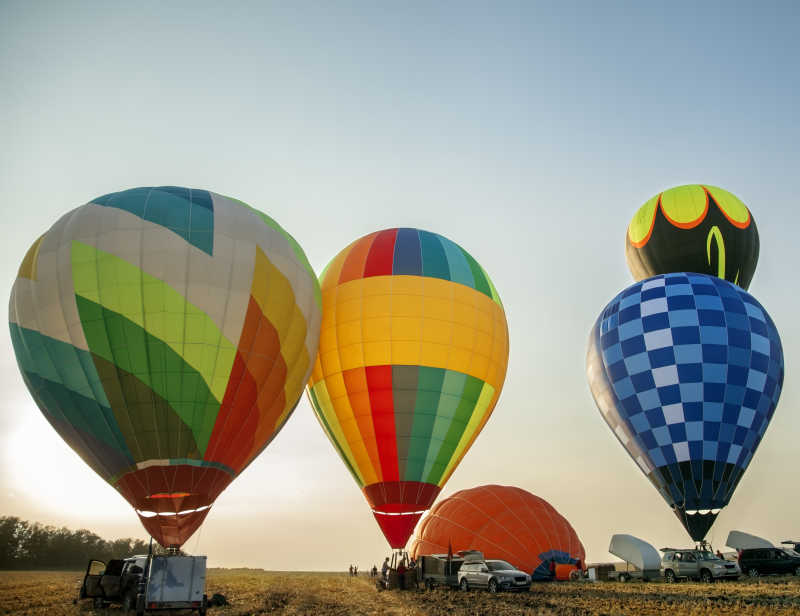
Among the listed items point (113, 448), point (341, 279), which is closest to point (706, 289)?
point (341, 279)

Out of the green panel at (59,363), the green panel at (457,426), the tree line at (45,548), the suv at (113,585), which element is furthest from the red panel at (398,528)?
the tree line at (45,548)

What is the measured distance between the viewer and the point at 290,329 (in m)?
14.7

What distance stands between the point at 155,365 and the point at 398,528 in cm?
770

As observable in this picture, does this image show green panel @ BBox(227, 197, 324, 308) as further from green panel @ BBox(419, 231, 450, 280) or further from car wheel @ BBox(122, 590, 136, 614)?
car wheel @ BBox(122, 590, 136, 614)

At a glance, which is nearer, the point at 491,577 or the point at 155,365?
the point at 155,365

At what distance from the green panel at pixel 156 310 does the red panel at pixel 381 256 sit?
626cm

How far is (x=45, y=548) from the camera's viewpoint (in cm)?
5706

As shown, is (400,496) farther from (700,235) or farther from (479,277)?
(700,235)

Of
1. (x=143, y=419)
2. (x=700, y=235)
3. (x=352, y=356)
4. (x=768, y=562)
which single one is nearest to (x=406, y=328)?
(x=352, y=356)

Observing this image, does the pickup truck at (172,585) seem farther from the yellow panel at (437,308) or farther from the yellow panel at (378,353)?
the yellow panel at (437,308)

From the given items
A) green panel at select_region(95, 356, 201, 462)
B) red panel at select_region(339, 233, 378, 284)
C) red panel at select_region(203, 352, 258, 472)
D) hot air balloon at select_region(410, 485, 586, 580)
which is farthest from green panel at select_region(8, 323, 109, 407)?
hot air balloon at select_region(410, 485, 586, 580)

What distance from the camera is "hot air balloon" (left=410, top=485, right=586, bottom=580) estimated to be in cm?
1934

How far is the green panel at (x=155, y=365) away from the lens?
12461 mm

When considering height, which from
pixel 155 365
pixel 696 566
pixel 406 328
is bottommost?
pixel 696 566
